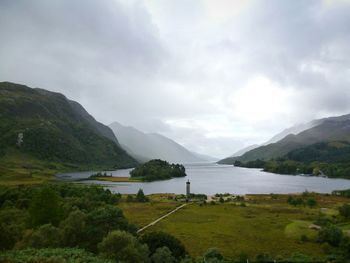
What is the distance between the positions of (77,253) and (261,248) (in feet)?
146

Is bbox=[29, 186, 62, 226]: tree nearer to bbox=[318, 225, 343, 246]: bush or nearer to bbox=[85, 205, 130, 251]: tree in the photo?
bbox=[85, 205, 130, 251]: tree

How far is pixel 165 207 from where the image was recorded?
399ft

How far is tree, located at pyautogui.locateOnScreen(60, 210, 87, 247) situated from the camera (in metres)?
45.3

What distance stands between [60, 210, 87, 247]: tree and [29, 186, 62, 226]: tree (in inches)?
699

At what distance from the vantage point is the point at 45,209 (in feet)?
203

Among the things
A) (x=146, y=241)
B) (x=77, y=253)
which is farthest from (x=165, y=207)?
(x=77, y=253)

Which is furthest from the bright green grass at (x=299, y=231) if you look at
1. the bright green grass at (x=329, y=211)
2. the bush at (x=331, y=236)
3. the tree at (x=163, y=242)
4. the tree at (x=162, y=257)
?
the tree at (x=162, y=257)

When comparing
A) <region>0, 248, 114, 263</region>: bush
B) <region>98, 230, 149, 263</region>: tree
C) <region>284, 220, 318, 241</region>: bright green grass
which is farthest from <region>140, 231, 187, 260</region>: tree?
<region>284, 220, 318, 241</region>: bright green grass

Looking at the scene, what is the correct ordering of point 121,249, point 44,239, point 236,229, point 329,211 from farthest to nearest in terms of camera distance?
point 329,211, point 236,229, point 44,239, point 121,249

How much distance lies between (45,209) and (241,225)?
5291cm

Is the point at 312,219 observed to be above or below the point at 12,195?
below

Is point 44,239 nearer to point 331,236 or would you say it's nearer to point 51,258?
Answer: point 51,258

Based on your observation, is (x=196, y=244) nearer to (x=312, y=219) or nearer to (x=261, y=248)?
(x=261, y=248)

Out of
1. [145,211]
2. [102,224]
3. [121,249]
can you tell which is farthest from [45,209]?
[145,211]
